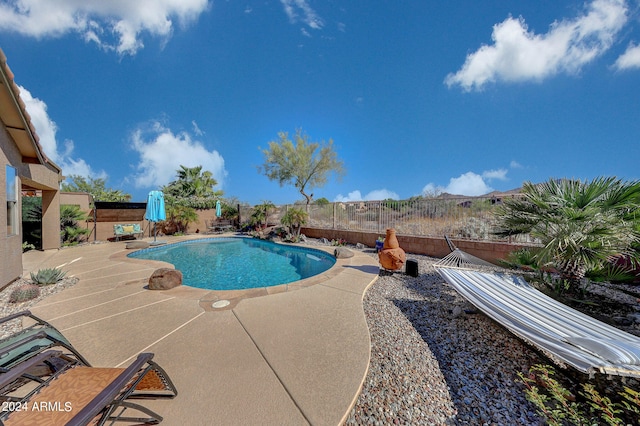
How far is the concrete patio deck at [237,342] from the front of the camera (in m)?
1.72

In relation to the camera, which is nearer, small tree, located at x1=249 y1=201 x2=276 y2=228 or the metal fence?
the metal fence

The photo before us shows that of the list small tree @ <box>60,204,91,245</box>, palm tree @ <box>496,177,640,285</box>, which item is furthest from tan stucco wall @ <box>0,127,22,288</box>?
palm tree @ <box>496,177,640,285</box>

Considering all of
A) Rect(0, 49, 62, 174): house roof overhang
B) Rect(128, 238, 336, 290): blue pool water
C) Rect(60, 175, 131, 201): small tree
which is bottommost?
Rect(128, 238, 336, 290): blue pool water

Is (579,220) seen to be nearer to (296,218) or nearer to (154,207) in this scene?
(296,218)

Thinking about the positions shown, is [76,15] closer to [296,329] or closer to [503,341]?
[296,329]

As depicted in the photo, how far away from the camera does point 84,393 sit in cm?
147

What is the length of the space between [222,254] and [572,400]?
10.2 m

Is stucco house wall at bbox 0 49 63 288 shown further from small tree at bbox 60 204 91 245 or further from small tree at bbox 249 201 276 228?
small tree at bbox 249 201 276 228

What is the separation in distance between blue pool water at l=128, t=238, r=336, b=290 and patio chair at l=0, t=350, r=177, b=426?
3.79 m

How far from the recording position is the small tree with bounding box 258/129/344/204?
18484 millimetres

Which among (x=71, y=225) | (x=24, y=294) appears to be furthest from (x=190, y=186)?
(x=24, y=294)

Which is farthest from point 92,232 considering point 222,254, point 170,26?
point 170,26

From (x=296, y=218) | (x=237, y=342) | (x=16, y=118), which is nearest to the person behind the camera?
(x=237, y=342)

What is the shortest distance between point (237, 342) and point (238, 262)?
6034 millimetres
